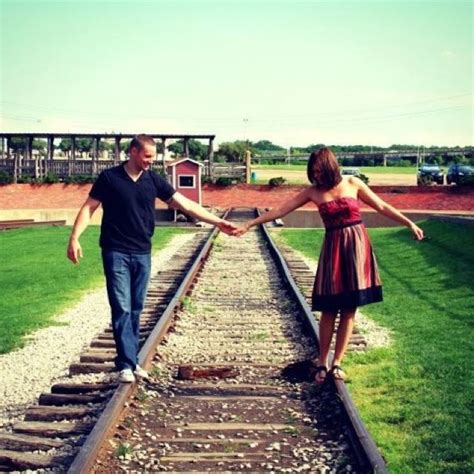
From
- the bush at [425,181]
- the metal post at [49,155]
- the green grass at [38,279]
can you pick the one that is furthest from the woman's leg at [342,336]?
the metal post at [49,155]

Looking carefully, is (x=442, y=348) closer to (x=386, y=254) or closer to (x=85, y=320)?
(x=85, y=320)

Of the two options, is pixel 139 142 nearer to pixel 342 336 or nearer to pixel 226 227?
pixel 226 227

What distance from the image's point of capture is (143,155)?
6.33 m

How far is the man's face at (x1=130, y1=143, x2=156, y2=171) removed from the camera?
6.32 metres

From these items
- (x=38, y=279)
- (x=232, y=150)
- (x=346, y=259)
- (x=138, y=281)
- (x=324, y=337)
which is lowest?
(x=38, y=279)

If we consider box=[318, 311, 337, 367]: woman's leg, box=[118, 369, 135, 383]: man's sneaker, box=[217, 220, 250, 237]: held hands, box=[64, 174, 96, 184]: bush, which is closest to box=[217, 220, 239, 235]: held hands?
box=[217, 220, 250, 237]: held hands

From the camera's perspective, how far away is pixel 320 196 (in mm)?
6371

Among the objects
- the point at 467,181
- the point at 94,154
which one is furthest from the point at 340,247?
the point at 94,154

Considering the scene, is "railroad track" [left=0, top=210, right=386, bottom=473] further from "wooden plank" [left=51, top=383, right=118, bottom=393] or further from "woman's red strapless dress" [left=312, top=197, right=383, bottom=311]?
"woman's red strapless dress" [left=312, top=197, right=383, bottom=311]

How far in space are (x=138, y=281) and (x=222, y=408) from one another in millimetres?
1289

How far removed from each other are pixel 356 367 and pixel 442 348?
123 centimetres

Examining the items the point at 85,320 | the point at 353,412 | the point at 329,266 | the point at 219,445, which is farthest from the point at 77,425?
the point at 85,320

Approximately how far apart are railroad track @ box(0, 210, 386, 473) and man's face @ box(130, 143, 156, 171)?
5.53ft

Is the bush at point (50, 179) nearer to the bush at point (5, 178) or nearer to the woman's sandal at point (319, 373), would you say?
the bush at point (5, 178)
